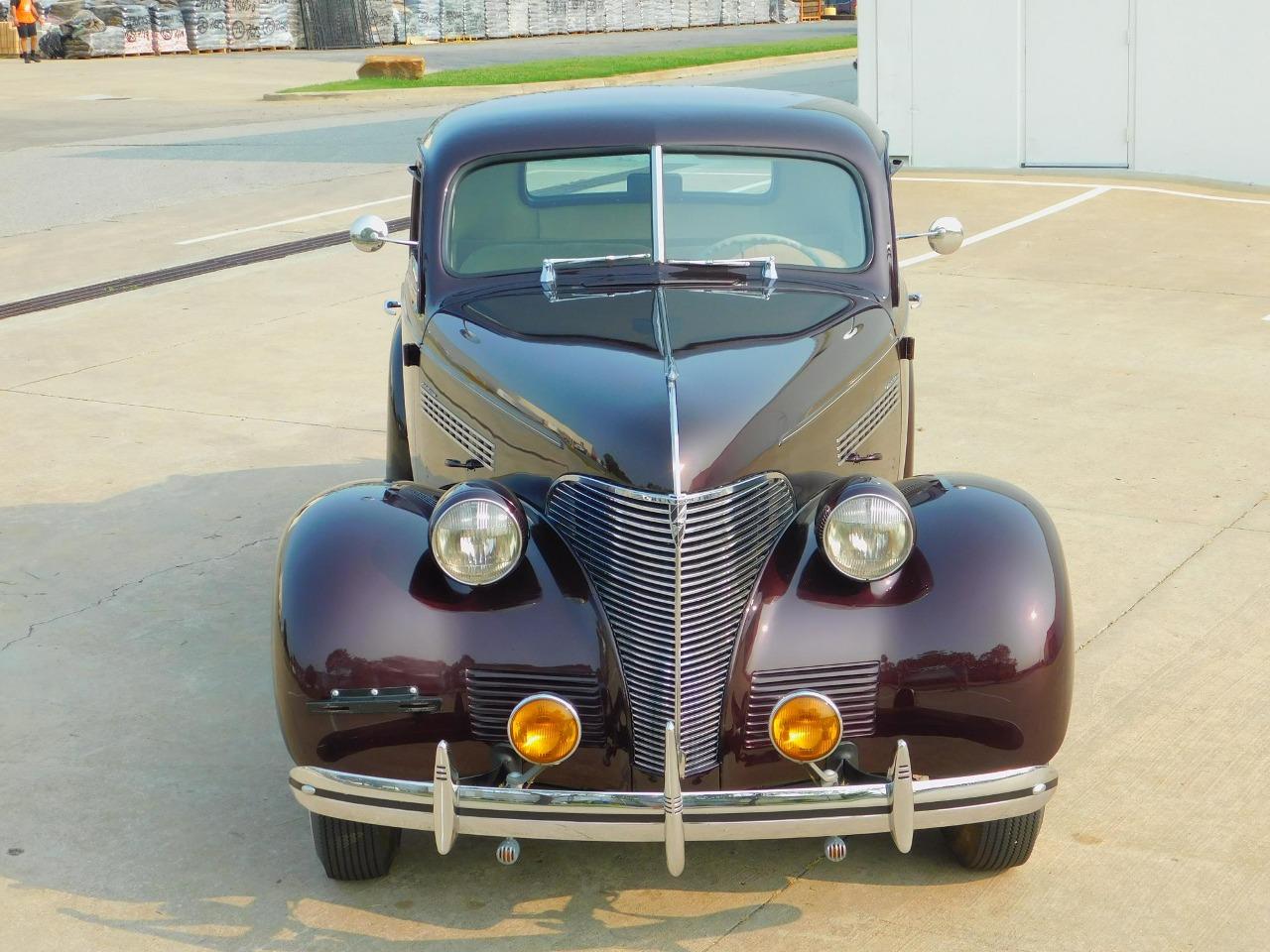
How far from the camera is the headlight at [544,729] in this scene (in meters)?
3.65

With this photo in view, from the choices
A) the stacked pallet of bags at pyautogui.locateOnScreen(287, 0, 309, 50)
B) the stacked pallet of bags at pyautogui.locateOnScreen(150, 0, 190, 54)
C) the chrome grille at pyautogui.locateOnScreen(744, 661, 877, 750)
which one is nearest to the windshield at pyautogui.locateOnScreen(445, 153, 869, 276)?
the chrome grille at pyautogui.locateOnScreen(744, 661, 877, 750)

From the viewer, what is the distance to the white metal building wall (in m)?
15.5

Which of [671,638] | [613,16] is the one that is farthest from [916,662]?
[613,16]

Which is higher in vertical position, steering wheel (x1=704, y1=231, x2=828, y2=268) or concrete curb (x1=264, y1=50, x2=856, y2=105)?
steering wheel (x1=704, y1=231, x2=828, y2=268)

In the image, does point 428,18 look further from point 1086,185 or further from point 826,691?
point 826,691

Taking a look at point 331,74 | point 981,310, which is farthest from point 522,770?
point 331,74

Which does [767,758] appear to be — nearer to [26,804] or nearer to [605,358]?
[605,358]

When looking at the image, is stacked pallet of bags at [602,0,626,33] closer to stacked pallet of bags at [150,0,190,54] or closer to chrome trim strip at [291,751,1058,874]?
stacked pallet of bags at [150,0,190,54]

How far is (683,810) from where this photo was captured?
3.52m

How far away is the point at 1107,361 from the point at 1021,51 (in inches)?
322

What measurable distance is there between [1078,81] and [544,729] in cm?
1411

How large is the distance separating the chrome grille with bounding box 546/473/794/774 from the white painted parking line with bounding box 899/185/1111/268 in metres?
8.77

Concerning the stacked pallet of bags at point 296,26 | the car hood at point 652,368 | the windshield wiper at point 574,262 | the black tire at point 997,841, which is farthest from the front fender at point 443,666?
the stacked pallet of bags at point 296,26

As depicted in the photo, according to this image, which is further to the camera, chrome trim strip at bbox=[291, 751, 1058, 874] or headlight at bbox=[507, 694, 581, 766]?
headlight at bbox=[507, 694, 581, 766]
